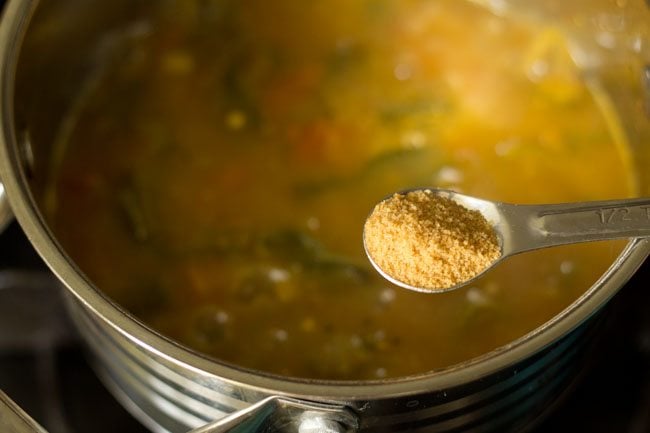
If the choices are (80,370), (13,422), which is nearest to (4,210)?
(13,422)

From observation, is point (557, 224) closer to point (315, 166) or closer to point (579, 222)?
point (579, 222)

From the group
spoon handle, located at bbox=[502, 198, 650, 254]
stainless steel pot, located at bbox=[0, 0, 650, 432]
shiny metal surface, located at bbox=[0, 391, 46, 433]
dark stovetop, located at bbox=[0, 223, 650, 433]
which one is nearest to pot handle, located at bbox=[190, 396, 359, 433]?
stainless steel pot, located at bbox=[0, 0, 650, 432]

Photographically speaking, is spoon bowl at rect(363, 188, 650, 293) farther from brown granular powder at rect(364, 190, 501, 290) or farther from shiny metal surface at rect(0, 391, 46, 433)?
shiny metal surface at rect(0, 391, 46, 433)

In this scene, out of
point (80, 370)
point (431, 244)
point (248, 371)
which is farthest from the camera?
point (80, 370)

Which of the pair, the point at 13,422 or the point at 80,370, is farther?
the point at 80,370

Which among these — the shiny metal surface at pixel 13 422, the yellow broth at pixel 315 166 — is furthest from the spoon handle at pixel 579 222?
the shiny metal surface at pixel 13 422

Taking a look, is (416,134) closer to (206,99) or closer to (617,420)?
(206,99)

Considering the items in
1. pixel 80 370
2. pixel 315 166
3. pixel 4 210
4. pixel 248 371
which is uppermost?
pixel 315 166
